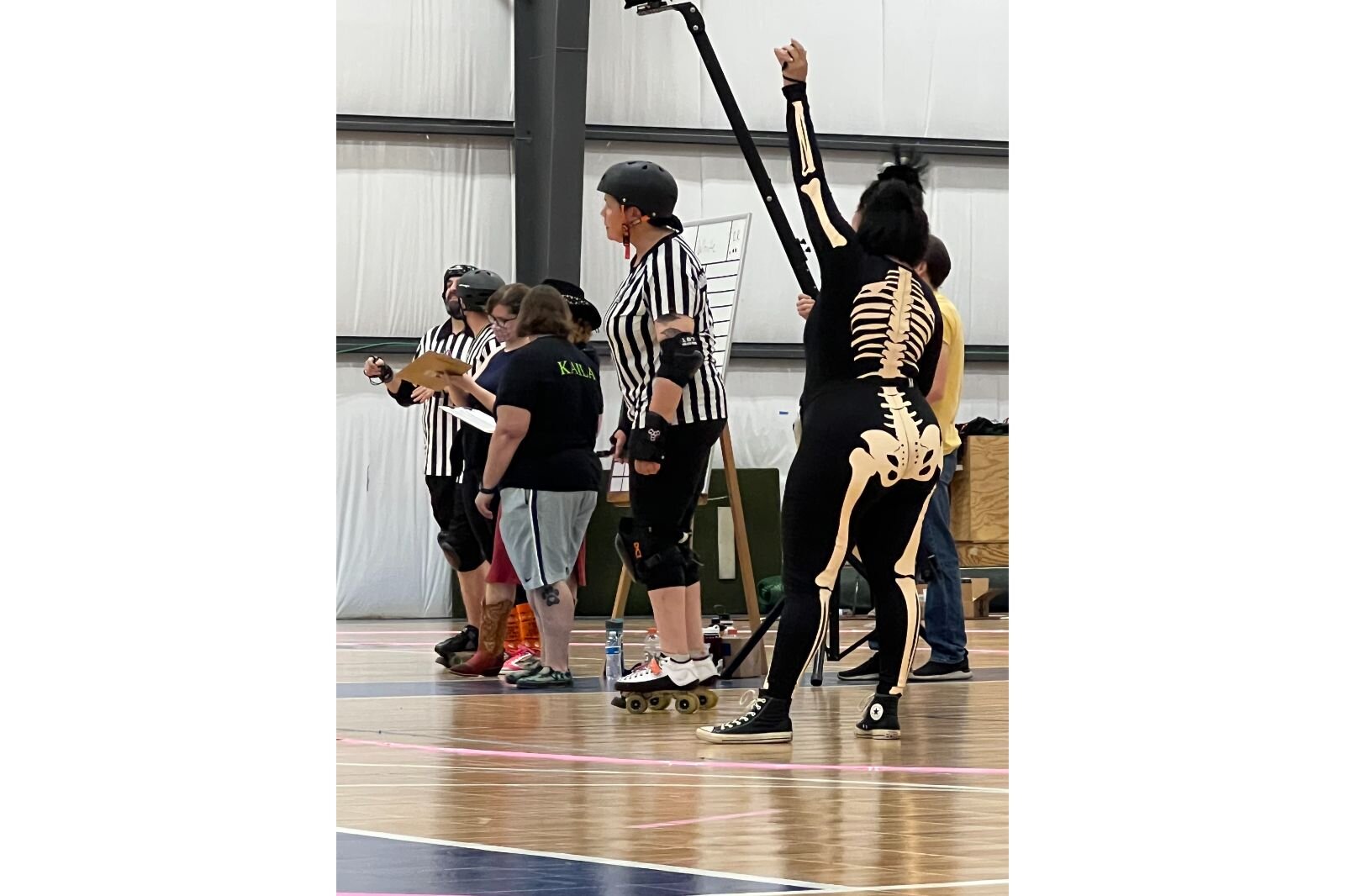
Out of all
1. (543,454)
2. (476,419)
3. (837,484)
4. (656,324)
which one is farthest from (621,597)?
(837,484)

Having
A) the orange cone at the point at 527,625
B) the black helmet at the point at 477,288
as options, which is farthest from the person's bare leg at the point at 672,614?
the black helmet at the point at 477,288

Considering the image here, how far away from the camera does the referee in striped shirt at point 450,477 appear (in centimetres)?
874

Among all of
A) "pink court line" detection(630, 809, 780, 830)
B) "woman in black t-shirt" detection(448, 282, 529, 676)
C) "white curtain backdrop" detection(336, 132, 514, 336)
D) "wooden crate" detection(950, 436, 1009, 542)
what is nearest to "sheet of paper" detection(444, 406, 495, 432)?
"woman in black t-shirt" detection(448, 282, 529, 676)

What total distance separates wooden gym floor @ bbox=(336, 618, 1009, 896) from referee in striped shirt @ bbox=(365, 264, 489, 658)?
4.80 feet

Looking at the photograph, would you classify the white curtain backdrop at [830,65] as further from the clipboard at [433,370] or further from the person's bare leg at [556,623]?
the person's bare leg at [556,623]

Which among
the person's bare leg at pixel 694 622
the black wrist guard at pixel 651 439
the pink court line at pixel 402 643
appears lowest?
the pink court line at pixel 402 643

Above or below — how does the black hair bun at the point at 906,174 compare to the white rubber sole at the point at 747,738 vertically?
above

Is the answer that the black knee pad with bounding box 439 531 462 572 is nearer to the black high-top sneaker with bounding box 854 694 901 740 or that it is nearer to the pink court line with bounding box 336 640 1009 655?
the pink court line with bounding box 336 640 1009 655

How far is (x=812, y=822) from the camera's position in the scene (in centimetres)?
382

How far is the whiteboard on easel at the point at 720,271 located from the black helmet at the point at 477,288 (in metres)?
0.98

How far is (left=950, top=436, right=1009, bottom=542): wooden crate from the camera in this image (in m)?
15.0
